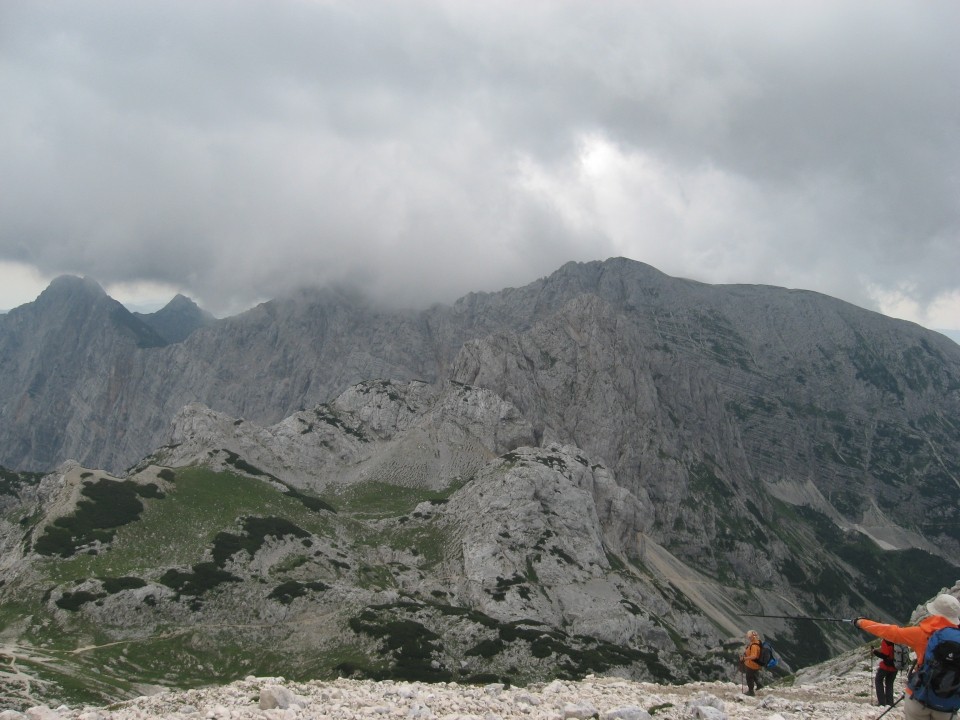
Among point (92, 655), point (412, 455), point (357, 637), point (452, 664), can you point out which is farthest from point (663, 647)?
point (92, 655)

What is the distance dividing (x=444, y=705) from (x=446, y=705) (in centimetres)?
6

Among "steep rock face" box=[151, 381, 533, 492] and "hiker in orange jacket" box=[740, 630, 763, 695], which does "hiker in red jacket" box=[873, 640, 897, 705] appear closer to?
"hiker in orange jacket" box=[740, 630, 763, 695]

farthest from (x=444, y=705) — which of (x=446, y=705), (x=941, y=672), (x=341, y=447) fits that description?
(x=341, y=447)

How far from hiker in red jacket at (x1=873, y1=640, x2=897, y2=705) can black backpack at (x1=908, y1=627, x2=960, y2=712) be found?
28.3 ft

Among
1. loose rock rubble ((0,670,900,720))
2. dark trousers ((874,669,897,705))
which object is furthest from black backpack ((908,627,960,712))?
dark trousers ((874,669,897,705))

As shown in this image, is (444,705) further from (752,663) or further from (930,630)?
(752,663)

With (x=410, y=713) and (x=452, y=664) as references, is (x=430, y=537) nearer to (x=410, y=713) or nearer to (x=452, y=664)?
(x=452, y=664)

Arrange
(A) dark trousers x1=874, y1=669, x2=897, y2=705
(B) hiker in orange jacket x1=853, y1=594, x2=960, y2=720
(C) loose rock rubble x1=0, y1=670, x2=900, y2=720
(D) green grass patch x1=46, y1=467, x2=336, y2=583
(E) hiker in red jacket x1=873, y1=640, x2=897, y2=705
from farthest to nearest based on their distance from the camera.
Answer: (D) green grass patch x1=46, y1=467, x2=336, y2=583
(A) dark trousers x1=874, y1=669, x2=897, y2=705
(E) hiker in red jacket x1=873, y1=640, x2=897, y2=705
(C) loose rock rubble x1=0, y1=670, x2=900, y2=720
(B) hiker in orange jacket x1=853, y1=594, x2=960, y2=720

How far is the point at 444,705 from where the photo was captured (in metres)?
19.2

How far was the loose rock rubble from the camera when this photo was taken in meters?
16.8

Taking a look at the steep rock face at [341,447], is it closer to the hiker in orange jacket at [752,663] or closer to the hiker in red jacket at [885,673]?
the hiker in orange jacket at [752,663]

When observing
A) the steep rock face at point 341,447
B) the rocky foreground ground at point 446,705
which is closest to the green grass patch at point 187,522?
the steep rock face at point 341,447

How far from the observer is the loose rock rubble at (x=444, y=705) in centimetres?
1680

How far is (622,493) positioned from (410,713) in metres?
177
